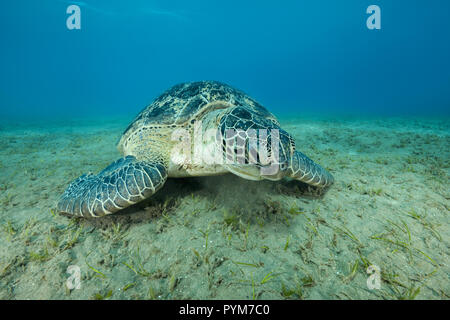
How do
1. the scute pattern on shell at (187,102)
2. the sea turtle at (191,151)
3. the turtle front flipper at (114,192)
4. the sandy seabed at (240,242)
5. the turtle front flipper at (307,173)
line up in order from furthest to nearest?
the scute pattern on shell at (187,102), the turtle front flipper at (307,173), the turtle front flipper at (114,192), the sea turtle at (191,151), the sandy seabed at (240,242)

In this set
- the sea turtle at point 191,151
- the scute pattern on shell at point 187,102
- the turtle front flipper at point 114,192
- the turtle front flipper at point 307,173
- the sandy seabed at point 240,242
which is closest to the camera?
the sandy seabed at point 240,242

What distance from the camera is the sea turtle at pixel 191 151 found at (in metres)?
2.10

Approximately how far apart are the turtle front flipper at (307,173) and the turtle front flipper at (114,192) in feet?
6.20

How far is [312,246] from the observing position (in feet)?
6.75

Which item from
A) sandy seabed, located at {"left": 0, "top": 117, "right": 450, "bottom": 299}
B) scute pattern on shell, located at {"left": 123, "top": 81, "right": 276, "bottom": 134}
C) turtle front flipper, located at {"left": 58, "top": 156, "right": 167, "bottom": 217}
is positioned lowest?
sandy seabed, located at {"left": 0, "top": 117, "right": 450, "bottom": 299}

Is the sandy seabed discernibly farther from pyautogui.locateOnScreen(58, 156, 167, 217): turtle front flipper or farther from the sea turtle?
the sea turtle

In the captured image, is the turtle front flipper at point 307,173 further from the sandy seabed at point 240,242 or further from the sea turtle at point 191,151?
the sandy seabed at point 240,242

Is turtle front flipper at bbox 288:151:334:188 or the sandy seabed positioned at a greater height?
turtle front flipper at bbox 288:151:334:188

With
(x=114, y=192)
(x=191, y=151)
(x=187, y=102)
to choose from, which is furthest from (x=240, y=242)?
(x=187, y=102)

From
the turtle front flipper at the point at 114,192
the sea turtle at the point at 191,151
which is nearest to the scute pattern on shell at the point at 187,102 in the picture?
the sea turtle at the point at 191,151

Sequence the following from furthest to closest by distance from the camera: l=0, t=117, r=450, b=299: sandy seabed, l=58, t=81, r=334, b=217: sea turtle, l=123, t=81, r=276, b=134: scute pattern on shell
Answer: l=123, t=81, r=276, b=134: scute pattern on shell, l=58, t=81, r=334, b=217: sea turtle, l=0, t=117, r=450, b=299: sandy seabed

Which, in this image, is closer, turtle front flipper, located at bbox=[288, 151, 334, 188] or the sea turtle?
the sea turtle

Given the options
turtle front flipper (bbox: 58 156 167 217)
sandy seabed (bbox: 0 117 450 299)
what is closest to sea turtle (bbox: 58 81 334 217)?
turtle front flipper (bbox: 58 156 167 217)

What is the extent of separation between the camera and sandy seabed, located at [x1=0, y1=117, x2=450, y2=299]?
165cm
